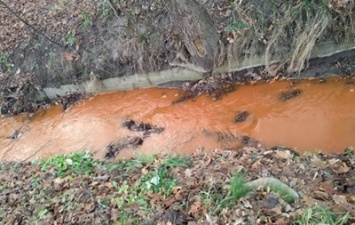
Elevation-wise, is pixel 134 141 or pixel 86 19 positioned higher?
pixel 86 19

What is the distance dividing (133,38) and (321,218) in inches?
204

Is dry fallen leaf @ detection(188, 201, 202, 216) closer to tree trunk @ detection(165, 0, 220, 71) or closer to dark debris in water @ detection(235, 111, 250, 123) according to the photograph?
dark debris in water @ detection(235, 111, 250, 123)

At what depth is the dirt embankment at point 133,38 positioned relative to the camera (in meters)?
5.65

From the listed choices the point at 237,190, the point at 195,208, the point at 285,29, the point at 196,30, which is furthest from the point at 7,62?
the point at 237,190

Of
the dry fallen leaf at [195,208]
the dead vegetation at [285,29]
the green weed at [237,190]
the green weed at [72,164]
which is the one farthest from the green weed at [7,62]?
the green weed at [237,190]

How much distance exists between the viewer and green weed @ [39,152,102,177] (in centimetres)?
461

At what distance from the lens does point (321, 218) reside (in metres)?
2.71

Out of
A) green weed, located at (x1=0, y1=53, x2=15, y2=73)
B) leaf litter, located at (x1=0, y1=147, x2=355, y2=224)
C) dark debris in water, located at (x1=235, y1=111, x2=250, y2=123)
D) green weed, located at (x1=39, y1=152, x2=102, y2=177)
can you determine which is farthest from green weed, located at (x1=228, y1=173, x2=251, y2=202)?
green weed, located at (x1=0, y1=53, x2=15, y2=73)

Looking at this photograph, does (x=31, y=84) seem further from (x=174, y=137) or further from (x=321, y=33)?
(x=321, y=33)

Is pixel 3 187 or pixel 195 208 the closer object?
pixel 195 208

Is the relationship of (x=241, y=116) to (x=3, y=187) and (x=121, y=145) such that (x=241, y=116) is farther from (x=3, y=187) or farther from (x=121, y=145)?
(x=3, y=187)

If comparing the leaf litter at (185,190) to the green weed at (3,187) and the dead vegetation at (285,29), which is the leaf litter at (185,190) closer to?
the green weed at (3,187)

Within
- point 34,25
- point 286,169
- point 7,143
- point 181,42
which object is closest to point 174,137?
point 181,42

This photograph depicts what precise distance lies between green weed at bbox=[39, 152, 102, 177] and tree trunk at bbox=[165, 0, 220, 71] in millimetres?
2513
